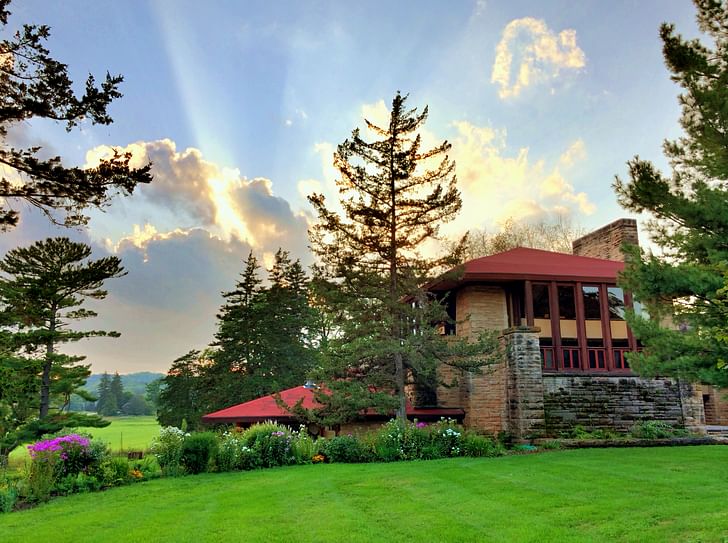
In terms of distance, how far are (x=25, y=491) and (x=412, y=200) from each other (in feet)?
41.5

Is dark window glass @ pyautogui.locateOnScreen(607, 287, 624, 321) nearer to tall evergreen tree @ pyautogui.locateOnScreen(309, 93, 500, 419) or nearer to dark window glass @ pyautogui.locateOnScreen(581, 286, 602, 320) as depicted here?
dark window glass @ pyautogui.locateOnScreen(581, 286, 602, 320)

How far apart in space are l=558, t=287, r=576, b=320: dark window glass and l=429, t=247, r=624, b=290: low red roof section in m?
1.29

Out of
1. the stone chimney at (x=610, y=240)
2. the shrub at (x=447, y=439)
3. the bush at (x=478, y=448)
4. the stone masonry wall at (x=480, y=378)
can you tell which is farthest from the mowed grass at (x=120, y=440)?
the stone chimney at (x=610, y=240)

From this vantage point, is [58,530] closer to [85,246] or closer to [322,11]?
[322,11]

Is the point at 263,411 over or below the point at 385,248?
below

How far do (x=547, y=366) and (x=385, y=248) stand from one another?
23.3ft

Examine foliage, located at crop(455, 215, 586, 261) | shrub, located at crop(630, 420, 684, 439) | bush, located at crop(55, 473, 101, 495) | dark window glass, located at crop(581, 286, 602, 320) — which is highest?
foliage, located at crop(455, 215, 586, 261)

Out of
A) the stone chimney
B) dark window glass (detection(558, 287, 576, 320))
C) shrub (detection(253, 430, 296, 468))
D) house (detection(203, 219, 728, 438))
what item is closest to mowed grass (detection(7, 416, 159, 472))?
shrub (detection(253, 430, 296, 468))

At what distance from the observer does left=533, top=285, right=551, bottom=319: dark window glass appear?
19734mm

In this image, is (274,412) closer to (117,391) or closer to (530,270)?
(530,270)

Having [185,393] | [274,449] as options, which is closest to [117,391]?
[185,393]

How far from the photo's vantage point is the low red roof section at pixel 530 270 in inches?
678

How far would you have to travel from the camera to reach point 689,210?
33.9ft

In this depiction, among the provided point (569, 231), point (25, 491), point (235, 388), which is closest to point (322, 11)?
point (25, 491)
